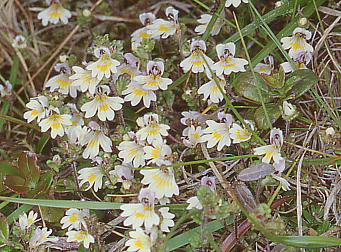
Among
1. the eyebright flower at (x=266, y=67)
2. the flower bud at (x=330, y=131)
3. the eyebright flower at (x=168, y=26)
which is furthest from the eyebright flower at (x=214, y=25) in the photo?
the flower bud at (x=330, y=131)

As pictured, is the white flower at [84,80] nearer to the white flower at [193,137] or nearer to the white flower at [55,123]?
the white flower at [55,123]

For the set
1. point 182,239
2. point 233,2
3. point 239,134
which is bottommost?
point 182,239

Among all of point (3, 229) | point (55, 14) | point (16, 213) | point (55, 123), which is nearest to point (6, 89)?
point (55, 14)

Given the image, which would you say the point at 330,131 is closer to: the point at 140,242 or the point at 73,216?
the point at 140,242

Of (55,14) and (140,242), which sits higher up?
Result: (55,14)

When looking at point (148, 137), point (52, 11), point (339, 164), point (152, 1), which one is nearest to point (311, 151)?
point (339, 164)

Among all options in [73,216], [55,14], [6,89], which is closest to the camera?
[73,216]

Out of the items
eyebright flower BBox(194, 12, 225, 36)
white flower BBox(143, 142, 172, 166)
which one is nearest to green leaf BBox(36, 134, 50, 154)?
white flower BBox(143, 142, 172, 166)
